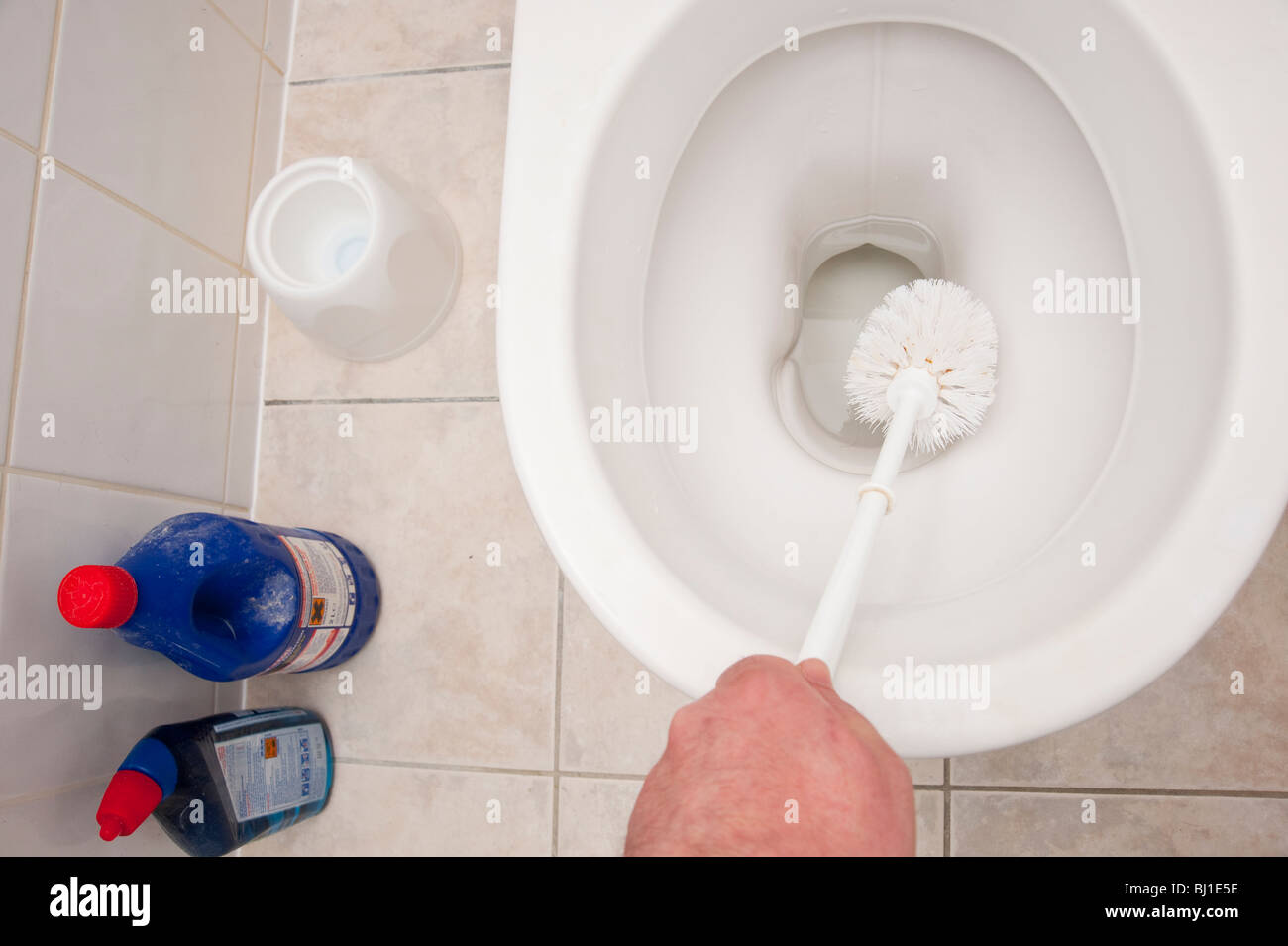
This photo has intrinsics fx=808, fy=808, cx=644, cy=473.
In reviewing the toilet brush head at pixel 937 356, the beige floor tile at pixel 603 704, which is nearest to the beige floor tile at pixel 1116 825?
the beige floor tile at pixel 603 704

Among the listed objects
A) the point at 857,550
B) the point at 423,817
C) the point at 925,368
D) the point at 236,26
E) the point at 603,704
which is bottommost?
the point at 423,817

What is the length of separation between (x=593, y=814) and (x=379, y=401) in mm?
450

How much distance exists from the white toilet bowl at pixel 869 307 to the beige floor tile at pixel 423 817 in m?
→ 0.41

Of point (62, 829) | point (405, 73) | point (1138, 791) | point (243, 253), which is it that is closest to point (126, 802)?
point (62, 829)

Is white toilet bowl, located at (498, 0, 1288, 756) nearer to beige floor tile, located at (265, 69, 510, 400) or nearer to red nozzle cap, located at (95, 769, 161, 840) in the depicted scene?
beige floor tile, located at (265, 69, 510, 400)

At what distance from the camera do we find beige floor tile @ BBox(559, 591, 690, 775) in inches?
29.4

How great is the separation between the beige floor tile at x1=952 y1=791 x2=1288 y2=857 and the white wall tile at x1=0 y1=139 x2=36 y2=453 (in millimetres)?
814

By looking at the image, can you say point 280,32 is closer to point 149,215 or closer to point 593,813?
point 149,215

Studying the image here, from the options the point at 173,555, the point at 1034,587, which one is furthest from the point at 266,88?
the point at 1034,587

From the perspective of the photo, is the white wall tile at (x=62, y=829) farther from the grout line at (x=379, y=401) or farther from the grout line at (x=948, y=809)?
the grout line at (x=948, y=809)

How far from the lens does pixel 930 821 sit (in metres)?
0.71
